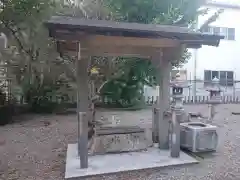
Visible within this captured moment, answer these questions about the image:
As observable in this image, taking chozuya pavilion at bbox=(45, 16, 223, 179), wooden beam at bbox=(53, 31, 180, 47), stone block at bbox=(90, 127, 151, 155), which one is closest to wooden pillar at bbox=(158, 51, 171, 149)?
chozuya pavilion at bbox=(45, 16, 223, 179)

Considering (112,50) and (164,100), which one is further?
(164,100)

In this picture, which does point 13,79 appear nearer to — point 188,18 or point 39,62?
point 39,62

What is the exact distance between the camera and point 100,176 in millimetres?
3648

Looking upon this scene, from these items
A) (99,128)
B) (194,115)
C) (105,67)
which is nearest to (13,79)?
(105,67)

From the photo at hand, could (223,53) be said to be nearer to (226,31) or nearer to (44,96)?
(226,31)

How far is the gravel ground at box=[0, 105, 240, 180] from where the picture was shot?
3695 mm

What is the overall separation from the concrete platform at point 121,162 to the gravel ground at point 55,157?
12cm

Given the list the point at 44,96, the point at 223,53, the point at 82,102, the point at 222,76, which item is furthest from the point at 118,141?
the point at 223,53

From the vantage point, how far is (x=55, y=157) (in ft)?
15.3

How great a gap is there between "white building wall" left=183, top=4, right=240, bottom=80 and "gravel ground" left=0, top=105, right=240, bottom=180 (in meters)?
7.20

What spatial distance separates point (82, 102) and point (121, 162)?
4.12ft

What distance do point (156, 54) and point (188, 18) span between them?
5.89m

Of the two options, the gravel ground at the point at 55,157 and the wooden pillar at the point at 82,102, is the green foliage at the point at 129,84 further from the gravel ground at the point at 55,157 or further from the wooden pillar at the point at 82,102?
the wooden pillar at the point at 82,102

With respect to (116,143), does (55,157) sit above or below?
below
